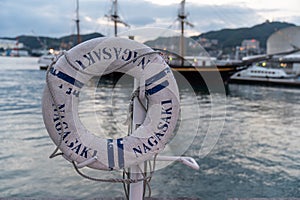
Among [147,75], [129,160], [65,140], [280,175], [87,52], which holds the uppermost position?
[87,52]

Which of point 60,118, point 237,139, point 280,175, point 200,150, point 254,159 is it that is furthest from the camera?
point 237,139

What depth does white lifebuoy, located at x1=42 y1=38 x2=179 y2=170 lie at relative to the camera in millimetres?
1688

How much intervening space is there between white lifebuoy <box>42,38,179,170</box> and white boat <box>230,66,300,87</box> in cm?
2530

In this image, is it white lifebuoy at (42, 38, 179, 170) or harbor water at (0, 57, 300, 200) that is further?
harbor water at (0, 57, 300, 200)

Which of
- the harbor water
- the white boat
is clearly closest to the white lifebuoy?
the harbor water

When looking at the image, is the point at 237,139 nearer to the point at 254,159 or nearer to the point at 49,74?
the point at 254,159

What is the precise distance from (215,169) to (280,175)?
991mm

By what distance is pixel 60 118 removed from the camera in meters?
1.68

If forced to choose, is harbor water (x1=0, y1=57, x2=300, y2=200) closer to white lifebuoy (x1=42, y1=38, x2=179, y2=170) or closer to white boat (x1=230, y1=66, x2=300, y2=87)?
white lifebuoy (x1=42, y1=38, x2=179, y2=170)

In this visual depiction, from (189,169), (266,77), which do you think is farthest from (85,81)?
(266,77)

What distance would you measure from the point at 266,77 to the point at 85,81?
28.6 m

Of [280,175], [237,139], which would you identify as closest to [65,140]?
[280,175]

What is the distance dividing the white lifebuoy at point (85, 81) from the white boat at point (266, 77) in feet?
83.0

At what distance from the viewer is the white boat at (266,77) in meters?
25.8
